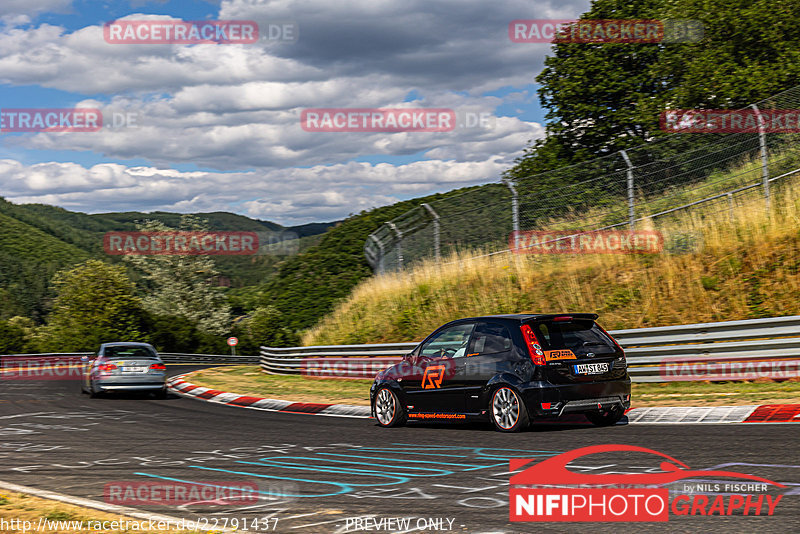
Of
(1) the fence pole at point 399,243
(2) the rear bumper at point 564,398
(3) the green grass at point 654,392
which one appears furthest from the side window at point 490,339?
(1) the fence pole at point 399,243

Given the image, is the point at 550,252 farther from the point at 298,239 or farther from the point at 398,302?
the point at 298,239

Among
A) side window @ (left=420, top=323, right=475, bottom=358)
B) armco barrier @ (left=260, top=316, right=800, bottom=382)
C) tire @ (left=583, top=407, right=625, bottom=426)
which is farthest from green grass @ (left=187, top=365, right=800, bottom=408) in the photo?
side window @ (left=420, top=323, right=475, bottom=358)

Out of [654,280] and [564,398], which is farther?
[654,280]

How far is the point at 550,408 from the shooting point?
957cm

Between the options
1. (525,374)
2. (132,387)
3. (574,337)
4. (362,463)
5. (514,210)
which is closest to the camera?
(362,463)

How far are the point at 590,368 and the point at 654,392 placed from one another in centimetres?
391

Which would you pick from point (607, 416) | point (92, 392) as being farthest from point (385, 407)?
point (92, 392)

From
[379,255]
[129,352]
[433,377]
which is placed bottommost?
[433,377]

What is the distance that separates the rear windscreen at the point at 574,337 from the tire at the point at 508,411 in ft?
2.41

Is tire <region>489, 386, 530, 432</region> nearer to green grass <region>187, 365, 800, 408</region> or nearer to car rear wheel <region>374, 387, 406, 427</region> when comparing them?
car rear wheel <region>374, 387, 406, 427</region>

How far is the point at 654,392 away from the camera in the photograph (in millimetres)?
13242

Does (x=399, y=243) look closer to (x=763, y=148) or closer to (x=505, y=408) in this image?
(x=763, y=148)

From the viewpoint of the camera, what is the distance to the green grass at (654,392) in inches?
437

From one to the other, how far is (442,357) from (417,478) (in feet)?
13.4
